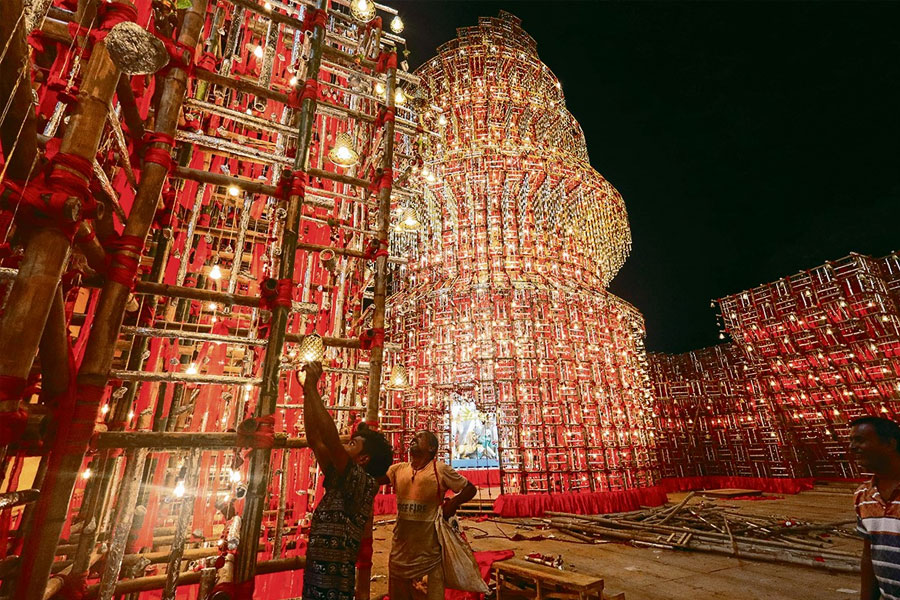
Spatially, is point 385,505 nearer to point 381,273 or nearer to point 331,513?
point 381,273

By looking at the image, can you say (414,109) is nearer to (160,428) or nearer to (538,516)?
(160,428)

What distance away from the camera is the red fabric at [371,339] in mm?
4008

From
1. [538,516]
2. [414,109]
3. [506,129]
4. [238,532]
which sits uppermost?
[506,129]

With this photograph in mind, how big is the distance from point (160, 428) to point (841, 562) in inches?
390

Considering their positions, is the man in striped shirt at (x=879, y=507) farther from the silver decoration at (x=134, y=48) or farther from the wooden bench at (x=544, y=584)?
the silver decoration at (x=134, y=48)

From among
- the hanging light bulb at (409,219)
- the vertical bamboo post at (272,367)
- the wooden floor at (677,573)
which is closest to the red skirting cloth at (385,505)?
the wooden floor at (677,573)

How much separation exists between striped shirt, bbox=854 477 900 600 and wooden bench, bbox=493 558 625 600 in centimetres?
248

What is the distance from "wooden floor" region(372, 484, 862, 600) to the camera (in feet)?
18.1

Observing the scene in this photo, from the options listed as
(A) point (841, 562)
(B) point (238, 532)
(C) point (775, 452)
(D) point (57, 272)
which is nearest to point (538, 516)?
(A) point (841, 562)

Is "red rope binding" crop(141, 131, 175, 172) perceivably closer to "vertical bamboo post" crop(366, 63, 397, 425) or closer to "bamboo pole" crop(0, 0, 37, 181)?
"bamboo pole" crop(0, 0, 37, 181)

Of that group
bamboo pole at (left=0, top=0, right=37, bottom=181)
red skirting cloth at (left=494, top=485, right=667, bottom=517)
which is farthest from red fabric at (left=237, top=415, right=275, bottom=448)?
red skirting cloth at (left=494, top=485, right=667, bottom=517)

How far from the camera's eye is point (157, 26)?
2.83m

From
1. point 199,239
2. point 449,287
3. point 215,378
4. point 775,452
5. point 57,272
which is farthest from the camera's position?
point 775,452

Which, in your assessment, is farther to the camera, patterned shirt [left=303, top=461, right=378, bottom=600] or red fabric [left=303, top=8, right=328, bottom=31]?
red fabric [left=303, top=8, right=328, bottom=31]
